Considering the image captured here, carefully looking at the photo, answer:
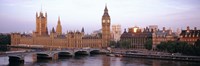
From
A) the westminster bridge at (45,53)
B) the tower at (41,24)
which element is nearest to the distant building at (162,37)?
the westminster bridge at (45,53)

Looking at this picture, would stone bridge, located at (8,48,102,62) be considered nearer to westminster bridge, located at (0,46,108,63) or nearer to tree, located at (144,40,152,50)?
westminster bridge, located at (0,46,108,63)

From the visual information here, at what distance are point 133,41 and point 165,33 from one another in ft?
38.3

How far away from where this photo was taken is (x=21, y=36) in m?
99.6

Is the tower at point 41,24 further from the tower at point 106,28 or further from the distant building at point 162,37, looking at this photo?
the distant building at point 162,37

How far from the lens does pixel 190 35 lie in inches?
2431

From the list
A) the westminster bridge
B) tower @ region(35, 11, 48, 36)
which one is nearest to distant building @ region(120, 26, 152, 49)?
the westminster bridge

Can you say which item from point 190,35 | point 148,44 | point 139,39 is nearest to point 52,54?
point 148,44

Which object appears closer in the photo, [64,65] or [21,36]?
[64,65]

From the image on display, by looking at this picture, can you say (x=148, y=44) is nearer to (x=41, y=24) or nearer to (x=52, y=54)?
Result: (x=52, y=54)

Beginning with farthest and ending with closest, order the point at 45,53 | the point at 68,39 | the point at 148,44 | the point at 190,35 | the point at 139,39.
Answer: the point at 68,39
the point at 139,39
the point at 148,44
the point at 190,35
the point at 45,53

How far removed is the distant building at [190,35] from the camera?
60.8 m

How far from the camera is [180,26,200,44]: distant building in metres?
60.8

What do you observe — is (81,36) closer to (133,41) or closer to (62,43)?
(62,43)

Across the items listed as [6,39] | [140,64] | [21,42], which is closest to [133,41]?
[140,64]
